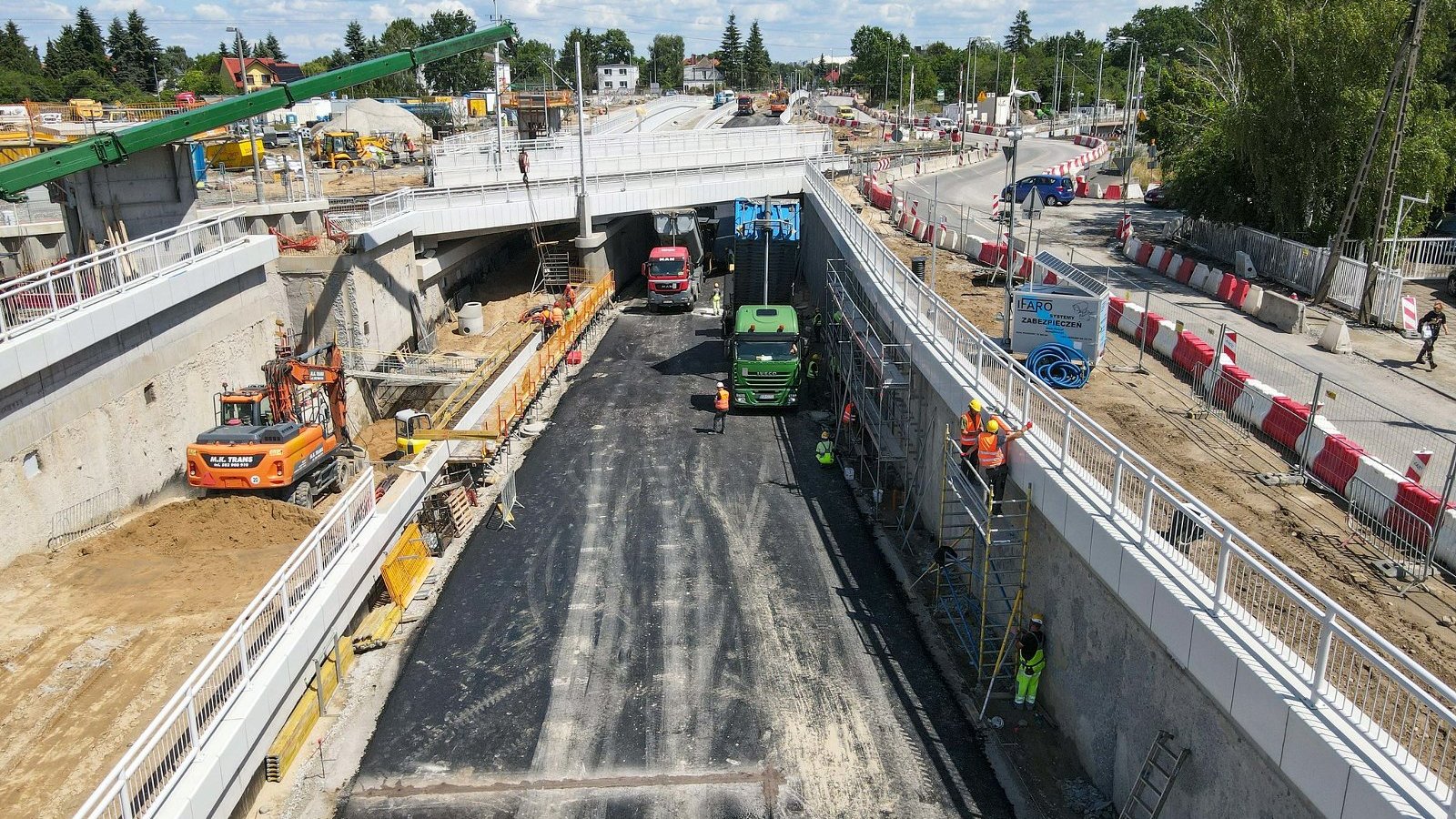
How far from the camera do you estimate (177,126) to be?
2422 cm

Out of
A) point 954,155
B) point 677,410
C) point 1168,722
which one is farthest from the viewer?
point 954,155

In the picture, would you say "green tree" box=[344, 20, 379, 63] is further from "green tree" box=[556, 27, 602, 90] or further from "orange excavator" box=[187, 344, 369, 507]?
"orange excavator" box=[187, 344, 369, 507]

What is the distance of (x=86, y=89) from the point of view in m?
102

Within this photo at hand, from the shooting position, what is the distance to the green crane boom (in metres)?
21.2

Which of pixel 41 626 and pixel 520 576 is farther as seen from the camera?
pixel 520 576

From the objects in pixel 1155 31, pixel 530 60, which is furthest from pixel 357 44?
pixel 1155 31

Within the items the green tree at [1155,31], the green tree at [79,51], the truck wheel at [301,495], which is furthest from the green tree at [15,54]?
the green tree at [1155,31]

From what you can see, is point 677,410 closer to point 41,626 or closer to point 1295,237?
point 41,626

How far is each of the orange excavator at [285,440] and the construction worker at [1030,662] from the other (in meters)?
13.8

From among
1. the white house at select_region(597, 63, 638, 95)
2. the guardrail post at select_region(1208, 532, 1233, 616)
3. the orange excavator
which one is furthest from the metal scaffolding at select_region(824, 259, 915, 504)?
the white house at select_region(597, 63, 638, 95)

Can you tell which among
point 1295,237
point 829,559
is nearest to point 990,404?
point 829,559

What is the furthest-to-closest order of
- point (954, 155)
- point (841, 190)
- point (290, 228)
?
point (954, 155) < point (841, 190) < point (290, 228)

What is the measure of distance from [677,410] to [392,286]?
38.7ft

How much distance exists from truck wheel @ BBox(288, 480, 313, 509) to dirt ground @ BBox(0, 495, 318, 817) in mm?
662
